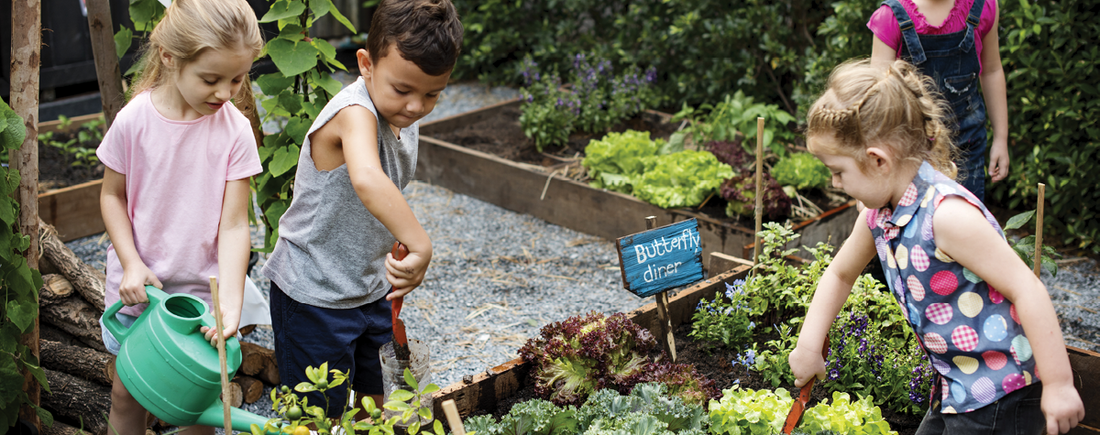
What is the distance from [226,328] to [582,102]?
364 cm

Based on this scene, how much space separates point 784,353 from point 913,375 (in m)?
0.32

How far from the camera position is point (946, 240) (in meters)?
1.37

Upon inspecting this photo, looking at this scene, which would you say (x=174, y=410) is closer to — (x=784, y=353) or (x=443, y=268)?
(x=784, y=353)

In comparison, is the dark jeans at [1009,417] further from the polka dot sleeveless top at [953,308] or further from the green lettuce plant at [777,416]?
the green lettuce plant at [777,416]

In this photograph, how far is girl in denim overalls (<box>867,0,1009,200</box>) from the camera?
7.69ft

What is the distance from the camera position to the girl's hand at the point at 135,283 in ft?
5.50

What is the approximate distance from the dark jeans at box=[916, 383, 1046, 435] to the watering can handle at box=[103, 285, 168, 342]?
1.63m

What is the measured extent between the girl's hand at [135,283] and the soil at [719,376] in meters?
0.86

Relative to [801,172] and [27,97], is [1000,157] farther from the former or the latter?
[27,97]

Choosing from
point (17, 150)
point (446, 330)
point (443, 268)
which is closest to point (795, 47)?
point (443, 268)

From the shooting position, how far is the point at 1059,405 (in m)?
1.32

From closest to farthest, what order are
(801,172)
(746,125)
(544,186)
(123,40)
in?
(123,40) < (801,172) < (746,125) < (544,186)

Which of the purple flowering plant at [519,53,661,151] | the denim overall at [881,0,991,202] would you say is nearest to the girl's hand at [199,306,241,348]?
the denim overall at [881,0,991,202]

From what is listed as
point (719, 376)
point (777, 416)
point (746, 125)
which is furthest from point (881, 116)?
point (746, 125)
